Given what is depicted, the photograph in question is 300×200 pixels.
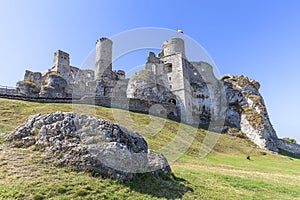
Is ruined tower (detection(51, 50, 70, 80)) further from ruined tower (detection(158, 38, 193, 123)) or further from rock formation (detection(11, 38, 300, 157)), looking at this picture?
ruined tower (detection(158, 38, 193, 123))

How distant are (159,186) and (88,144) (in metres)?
3.56

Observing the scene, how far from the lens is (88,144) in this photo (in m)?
9.43

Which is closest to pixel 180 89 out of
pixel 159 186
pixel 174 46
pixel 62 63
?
pixel 174 46

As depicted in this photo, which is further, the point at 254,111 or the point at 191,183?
the point at 254,111

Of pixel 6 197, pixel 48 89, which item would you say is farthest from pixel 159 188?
pixel 48 89

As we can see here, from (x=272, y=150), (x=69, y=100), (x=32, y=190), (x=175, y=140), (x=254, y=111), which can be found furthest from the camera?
(x=254, y=111)

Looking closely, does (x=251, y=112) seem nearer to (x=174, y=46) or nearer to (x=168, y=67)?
(x=168, y=67)

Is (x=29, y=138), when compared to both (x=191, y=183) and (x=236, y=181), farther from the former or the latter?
(x=236, y=181)

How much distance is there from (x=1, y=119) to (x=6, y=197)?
18.5 m

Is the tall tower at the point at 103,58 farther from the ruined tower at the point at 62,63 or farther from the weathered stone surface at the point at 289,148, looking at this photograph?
the weathered stone surface at the point at 289,148

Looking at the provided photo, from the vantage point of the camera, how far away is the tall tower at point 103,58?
56.6 metres

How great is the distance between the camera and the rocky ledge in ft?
29.3

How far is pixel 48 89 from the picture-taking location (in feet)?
149

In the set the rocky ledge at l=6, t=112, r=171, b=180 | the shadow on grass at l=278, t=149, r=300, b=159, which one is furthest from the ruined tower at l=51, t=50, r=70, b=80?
the shadow on grass at l=278, t=149, r=300, b=159
